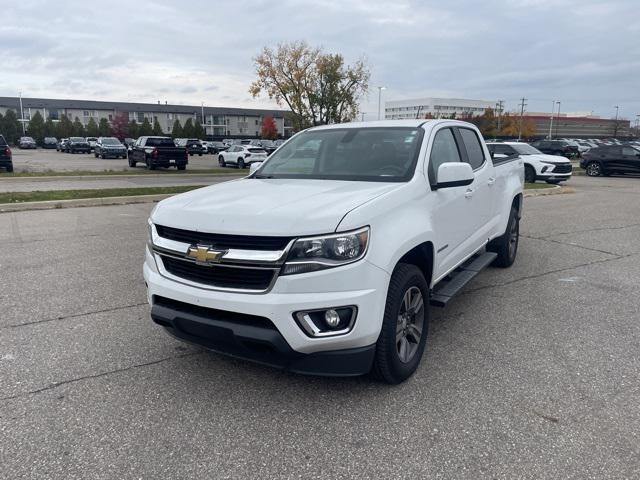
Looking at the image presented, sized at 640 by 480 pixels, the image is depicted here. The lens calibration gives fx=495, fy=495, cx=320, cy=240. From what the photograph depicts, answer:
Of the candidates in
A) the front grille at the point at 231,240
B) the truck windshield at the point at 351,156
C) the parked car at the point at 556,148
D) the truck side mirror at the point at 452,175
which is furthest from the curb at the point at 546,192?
the parked car at the point at 556,148


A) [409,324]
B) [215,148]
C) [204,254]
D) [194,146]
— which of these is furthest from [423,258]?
[215,148]

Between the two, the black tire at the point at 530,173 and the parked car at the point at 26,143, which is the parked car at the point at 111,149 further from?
the black tire at the point at 530,173

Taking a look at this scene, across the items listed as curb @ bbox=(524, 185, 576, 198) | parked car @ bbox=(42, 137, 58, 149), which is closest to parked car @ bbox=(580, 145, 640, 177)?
curb @ bbox=(524, 185, 576, 198)

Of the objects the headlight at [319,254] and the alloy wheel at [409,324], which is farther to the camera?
the alloy wheel at [409,324]

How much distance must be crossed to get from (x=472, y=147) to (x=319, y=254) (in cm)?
318

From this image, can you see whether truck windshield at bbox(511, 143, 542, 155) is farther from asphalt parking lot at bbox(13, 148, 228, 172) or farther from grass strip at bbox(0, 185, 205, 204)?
asphalt parking lot at bbox(13, 148, 228, 172)

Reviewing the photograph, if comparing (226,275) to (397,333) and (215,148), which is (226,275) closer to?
(397,333)

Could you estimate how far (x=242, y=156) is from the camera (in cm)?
3158

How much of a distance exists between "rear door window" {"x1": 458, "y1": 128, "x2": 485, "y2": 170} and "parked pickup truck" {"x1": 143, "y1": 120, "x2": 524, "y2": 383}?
108 cm

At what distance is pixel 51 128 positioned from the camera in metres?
80.1

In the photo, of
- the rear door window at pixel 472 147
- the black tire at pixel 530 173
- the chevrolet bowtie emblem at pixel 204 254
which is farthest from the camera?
the black tire at pixel 530 173

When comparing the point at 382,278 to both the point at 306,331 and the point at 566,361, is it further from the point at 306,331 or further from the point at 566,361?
the point at 566,361

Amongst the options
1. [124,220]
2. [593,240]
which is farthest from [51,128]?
[593,240]

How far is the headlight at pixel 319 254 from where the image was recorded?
2.82 m
